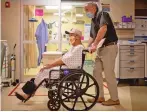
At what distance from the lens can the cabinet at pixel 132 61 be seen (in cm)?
554

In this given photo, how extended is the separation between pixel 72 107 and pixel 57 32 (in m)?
2.69

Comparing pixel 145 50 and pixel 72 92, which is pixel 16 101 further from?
pixel 145 50

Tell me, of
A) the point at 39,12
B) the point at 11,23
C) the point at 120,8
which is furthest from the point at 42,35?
the point at 120,8

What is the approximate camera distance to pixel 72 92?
138 inches

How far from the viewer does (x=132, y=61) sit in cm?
556

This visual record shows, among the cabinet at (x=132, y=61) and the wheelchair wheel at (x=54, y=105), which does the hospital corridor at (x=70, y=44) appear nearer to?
the cabinet at (x=132, y=61)

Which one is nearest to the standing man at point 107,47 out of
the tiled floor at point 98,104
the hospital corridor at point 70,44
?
the hospital corridor at point 70,44

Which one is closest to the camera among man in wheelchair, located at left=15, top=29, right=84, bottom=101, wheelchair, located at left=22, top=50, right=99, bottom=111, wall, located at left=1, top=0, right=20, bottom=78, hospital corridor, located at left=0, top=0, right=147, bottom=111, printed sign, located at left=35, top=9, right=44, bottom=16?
wheelchair, located at left=22, top=50, right=99, bottom=111

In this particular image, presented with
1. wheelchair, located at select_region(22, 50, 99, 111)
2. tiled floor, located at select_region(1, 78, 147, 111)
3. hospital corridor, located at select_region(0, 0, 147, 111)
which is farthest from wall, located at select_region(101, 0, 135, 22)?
wheelchair, located at select_region(22, 50, 99, 111)

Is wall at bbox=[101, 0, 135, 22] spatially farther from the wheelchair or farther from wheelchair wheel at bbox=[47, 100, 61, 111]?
wheelchair wheel at bbox=[47, 100, 61, 111]

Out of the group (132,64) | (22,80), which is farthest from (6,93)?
(132,64)

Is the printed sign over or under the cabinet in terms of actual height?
over

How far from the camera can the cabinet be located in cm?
554

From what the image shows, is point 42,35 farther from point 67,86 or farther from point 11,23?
point 67,86
